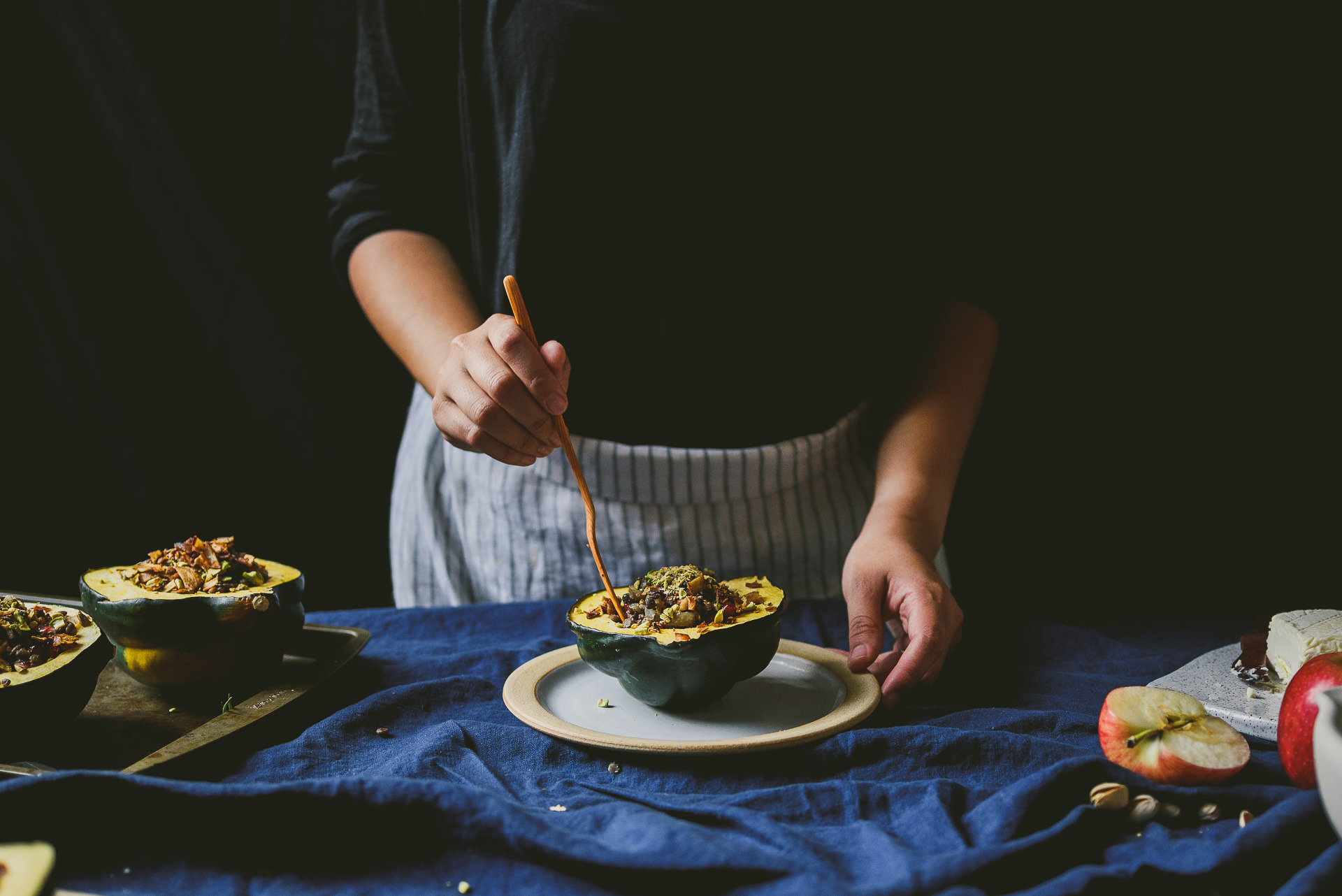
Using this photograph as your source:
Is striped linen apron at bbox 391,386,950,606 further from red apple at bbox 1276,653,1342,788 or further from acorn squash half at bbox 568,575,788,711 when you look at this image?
red apple at bbox 1276,653,1342,788

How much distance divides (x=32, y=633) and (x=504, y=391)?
23.8 inches

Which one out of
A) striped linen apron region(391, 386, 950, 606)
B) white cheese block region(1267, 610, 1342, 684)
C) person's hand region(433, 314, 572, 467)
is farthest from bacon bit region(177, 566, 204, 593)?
white cheese block region(1267, 610, 1342, 684)

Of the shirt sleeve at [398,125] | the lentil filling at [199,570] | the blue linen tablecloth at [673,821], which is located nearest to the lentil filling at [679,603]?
the blue linen tablecloth at [673,821]

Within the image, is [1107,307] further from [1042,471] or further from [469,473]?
[469,473]

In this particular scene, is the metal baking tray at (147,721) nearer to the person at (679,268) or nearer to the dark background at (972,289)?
the person at (679,268)

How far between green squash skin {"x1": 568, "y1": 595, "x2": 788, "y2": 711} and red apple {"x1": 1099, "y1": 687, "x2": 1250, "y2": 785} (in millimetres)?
373

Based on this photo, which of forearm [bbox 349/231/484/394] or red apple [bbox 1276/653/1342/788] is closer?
red apple [bbox 1276/653/1342/788]

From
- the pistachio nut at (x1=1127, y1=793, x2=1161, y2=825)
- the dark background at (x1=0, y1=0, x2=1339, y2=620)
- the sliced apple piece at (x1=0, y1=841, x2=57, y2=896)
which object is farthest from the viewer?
the dark background at (x1=0, y1=0, x2=1339, y2=620)

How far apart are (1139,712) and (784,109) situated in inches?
42.8

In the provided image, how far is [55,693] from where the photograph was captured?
3.06 feet

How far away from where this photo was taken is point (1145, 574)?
206 centimetres

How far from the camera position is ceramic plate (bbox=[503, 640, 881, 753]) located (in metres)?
0.90

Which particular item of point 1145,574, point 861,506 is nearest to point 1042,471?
point 1145,574

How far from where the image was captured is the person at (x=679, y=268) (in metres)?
1.49
